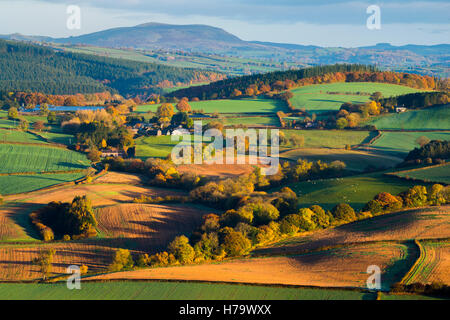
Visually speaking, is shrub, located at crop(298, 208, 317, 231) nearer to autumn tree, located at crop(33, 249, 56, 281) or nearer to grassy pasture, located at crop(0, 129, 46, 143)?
autumn tree, located at crop(33, 249, 56, 281)

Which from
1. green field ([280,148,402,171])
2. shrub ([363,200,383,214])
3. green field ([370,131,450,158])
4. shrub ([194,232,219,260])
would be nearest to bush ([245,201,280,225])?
shrub ([194,232,219,260])

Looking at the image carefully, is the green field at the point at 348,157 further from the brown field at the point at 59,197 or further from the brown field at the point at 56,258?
the brown field at the point at 56,258

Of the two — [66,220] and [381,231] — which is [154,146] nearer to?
[66,220]

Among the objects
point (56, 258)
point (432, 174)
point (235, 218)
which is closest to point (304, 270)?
point (235, 218)

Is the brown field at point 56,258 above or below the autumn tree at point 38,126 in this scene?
below

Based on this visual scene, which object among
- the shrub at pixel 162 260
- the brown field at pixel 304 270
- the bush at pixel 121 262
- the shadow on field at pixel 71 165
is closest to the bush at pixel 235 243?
the brown field at pixel 304 270
